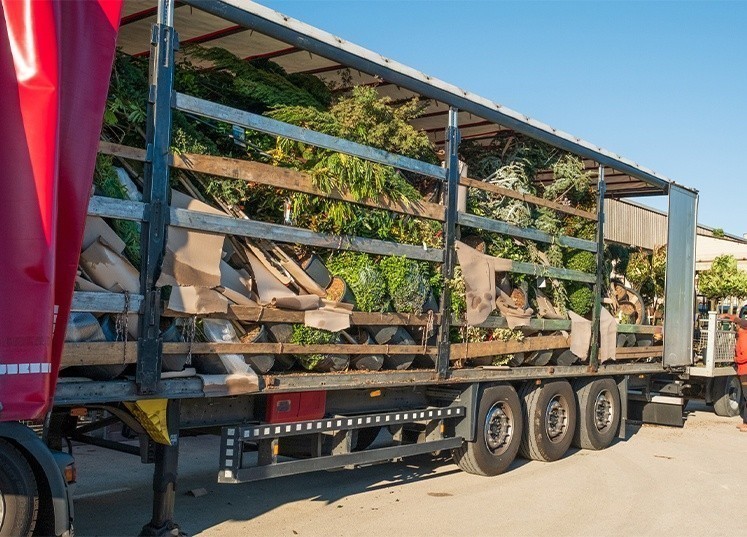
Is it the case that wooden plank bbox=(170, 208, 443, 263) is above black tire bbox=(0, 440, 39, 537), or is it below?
above

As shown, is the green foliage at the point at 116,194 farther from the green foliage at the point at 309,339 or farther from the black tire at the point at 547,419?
the black tire at the point at 547,419

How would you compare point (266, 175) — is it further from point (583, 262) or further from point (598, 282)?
point (598, 282)

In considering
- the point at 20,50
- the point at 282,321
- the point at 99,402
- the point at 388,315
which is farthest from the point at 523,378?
the point at 20,50

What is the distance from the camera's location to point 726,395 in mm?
15680

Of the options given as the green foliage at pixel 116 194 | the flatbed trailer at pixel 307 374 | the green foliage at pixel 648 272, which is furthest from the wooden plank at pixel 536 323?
the green foliage at pixel 116 194

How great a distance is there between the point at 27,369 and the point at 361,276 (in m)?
3.48

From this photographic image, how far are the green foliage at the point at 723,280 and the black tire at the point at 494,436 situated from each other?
8.57 metres

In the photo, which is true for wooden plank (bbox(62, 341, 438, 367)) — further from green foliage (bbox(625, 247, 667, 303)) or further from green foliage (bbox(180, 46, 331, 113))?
green foliage (bbox(625, 247, 667, 303))

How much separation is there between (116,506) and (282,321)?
2.37m

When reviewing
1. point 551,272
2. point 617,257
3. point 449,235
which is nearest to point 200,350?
point 449,235

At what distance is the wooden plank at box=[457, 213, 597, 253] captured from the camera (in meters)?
8.86

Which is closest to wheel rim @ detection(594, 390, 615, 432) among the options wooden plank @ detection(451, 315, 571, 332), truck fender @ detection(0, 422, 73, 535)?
wooden plank @ detection(451, 315, 571, 332)

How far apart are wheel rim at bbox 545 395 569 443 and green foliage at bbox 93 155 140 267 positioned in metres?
6.32

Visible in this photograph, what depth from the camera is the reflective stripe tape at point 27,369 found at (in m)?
4.19
